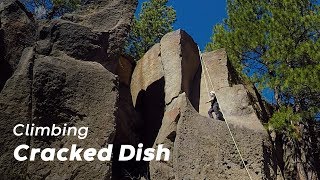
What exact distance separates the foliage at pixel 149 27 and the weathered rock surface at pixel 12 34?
7.22 meters

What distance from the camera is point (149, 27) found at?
19.0 m

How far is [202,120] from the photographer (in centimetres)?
975

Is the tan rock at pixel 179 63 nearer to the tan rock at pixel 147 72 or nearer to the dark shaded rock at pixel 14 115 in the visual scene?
the tan rock at pixel 147 72

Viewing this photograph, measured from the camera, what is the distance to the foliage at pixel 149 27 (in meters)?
18.2

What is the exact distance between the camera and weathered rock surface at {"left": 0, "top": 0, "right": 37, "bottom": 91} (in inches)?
400

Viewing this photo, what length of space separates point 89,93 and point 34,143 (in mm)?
1354

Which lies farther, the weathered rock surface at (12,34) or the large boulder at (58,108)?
the weathered rock surface at (12,34)

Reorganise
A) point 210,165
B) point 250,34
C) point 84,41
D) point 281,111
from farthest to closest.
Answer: point 250,34
point 281,111
point 84,41
point 210,165

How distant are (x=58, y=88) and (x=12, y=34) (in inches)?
81.9

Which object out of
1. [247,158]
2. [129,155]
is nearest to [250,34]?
[129,155]

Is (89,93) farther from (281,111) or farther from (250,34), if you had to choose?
(250,34)

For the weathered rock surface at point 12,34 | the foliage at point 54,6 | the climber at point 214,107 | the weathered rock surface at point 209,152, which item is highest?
the foliage at point 54,6

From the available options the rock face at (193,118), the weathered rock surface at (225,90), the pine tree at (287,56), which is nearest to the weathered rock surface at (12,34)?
the rock face at (193,118)

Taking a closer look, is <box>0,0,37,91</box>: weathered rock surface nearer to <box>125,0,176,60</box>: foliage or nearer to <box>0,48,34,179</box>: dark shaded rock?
<box>0,48,34,179</box>: dark shaded rock
